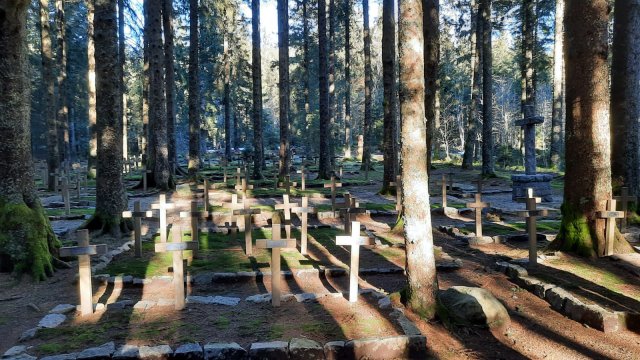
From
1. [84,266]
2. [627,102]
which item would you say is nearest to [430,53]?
[627,102]

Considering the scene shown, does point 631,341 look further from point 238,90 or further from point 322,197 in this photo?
point 238,90

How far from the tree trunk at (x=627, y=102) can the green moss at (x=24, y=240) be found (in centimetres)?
1216

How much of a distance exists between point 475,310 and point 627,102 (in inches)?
314

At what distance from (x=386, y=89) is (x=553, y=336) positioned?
12020mm

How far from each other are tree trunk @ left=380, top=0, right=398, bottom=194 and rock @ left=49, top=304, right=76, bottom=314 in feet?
41.5

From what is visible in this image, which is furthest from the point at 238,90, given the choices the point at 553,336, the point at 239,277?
the point at 553,336

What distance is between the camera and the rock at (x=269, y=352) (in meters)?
4.34

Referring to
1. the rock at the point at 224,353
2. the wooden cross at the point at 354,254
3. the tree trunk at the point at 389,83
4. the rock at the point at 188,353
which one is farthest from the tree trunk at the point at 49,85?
the rock at the point at 224,353

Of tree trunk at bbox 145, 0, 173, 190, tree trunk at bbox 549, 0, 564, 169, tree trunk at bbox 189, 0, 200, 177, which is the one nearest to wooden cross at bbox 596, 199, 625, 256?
tree trunk at bbox 145, 0, 173, 190

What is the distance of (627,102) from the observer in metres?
10.4

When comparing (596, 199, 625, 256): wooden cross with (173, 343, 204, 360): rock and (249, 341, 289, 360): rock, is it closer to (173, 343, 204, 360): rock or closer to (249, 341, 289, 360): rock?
(249, 341, 289, 360): rock

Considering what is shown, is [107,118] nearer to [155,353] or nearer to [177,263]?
[177,263]

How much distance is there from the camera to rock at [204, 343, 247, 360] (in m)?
4.32

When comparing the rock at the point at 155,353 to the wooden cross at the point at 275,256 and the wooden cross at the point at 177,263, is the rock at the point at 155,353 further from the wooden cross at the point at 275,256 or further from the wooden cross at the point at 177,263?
the wooden cross at the point at 275,256
